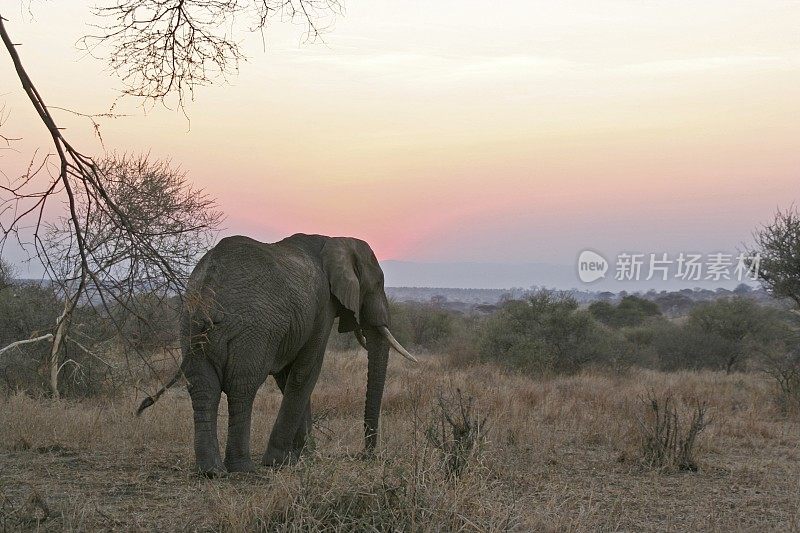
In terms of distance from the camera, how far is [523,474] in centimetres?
757

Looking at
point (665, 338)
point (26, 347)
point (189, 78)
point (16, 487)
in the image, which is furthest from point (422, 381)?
point (665, 338)

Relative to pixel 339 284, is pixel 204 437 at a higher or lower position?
lower

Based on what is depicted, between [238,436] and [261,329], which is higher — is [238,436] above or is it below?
below

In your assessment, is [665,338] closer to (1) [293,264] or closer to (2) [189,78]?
(1) [293,264]

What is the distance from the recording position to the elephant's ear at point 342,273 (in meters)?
8.41

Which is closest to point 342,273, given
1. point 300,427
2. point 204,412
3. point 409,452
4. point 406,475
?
point 300,427

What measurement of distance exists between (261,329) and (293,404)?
1112mm

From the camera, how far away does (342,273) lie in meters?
8.45

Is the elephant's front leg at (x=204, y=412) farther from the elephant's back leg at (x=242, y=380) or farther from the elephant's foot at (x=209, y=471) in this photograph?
the elephant's back leg at (x=242, y=380)

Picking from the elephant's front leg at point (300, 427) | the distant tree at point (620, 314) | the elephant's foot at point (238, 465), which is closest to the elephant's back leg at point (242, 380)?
the elephant's foot at point (238, 465)

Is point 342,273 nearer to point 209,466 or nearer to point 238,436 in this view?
point 238,436

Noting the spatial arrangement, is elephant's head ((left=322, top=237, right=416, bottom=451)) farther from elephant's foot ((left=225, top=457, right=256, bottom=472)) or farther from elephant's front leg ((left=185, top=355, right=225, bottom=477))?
elephant's front leg ((left=185, top=355, right=225, bottom=477))

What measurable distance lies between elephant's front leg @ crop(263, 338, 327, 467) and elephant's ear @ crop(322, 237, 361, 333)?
1.55ft

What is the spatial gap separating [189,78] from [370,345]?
13.8 feet
